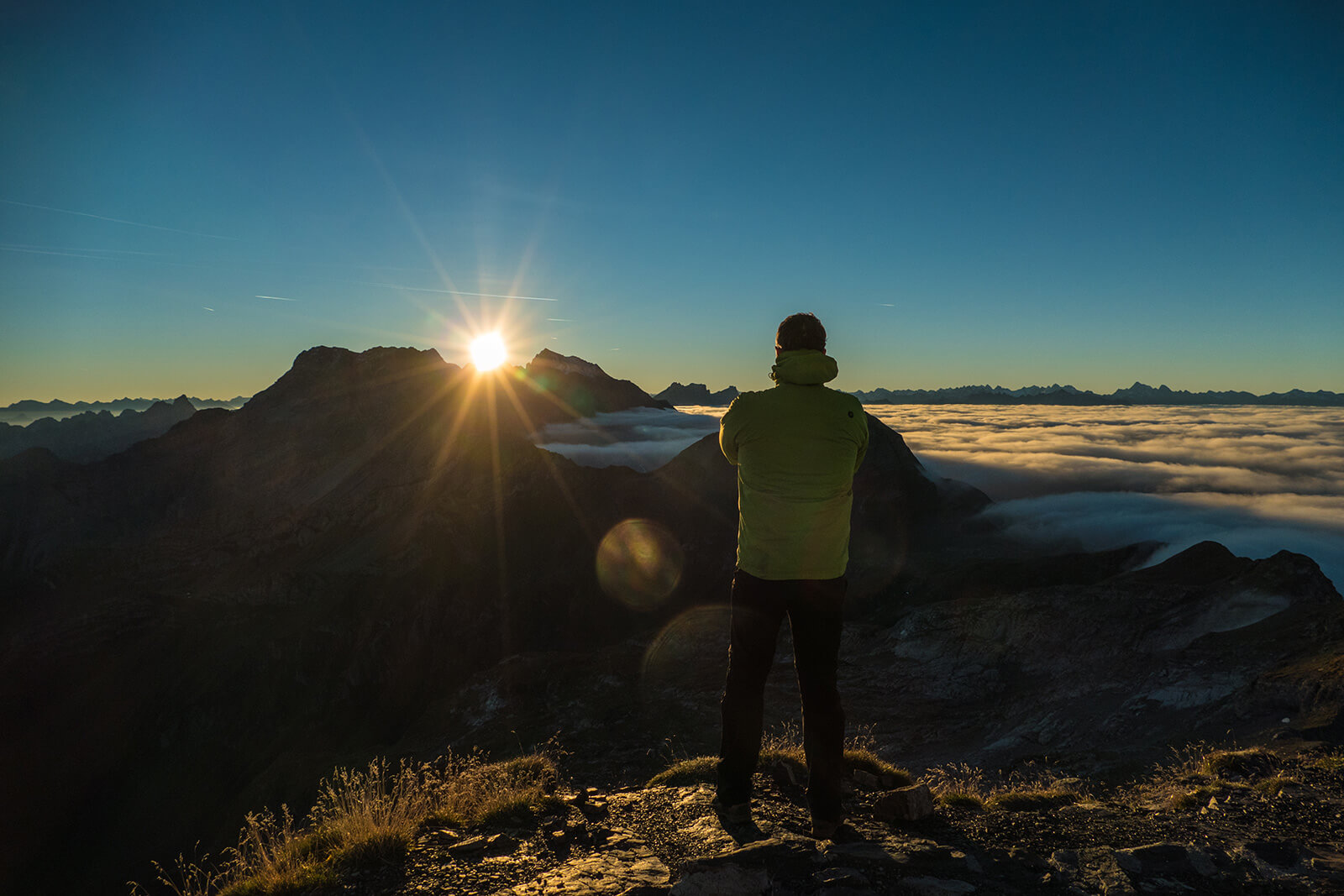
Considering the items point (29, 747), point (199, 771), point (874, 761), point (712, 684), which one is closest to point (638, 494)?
point (199, 771)

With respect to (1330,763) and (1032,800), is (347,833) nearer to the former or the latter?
(1032,800)

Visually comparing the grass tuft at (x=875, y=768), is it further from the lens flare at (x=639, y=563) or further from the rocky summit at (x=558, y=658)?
the lens flare at (x=639, y=563)

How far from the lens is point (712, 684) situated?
2770cm

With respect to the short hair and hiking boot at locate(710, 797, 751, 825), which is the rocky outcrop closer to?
hiking boot at locate(710, 797, 751, 825)

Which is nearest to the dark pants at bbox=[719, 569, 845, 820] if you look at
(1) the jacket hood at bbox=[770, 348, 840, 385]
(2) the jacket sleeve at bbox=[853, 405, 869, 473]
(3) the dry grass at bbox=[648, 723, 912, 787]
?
(2) the jacket sleeve at bbox=[853, 405, 869, 473]

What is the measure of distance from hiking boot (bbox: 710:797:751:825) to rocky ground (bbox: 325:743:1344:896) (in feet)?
0.22

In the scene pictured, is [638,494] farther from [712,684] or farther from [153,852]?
[712,684]

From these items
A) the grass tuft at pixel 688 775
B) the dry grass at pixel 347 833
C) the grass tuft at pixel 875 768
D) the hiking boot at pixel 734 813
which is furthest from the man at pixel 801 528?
the dry grass at pixel 347 833

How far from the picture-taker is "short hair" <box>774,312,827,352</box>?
4.00 meters

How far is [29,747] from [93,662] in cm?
1346

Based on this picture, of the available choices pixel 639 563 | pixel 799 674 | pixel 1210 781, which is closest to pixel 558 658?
pixel 1210 781

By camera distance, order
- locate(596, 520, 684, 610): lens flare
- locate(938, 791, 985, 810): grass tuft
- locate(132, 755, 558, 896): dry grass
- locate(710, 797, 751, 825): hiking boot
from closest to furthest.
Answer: locate(132, 755, 558, 896): dry grass
locate(710, 797, 751, 825): hiking boot
locate(938, 791, 985, 810): grass tuft
locate(596, 520, 684, 610): lens flare

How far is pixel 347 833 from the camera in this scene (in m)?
3.97

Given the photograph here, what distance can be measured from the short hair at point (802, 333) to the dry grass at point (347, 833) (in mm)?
3805
